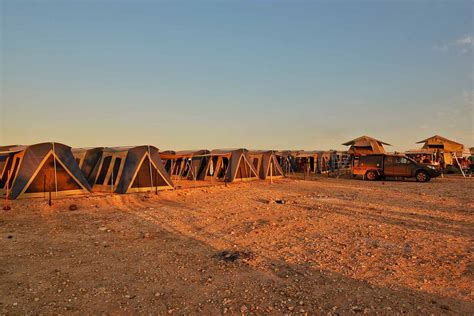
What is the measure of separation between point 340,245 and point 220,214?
15.1 feet

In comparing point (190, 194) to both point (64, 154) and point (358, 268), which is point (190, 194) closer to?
point (64, 154)

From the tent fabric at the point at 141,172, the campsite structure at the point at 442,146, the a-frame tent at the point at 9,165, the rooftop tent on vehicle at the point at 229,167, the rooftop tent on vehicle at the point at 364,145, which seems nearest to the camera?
the a-frame tent at the point at 9,165

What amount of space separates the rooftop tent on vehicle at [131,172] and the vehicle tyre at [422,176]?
17026 mm

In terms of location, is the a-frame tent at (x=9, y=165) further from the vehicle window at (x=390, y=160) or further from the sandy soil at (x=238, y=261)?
the vehicle window at (x=390, y=160)

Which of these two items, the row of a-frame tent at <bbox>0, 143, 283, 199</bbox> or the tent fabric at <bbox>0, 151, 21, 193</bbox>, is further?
the tent fabric at <bbox>0, 151, 21, 193</bbox>

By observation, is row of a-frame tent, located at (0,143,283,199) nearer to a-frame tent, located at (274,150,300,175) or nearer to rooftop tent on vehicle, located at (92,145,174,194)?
rooftop tent on vehicle, located at (92,145,174,194)

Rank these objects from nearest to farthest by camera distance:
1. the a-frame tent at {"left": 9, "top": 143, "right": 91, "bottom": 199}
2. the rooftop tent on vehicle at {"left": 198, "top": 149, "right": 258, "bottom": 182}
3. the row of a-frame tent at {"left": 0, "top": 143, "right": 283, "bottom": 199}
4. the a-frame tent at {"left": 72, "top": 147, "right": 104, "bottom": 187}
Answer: the a-frame tent at {"left": 9, "top": 143, "right": 91, "bottom": 199}
the row of a-frame tent at {"left": 0, "top": 143, "right": 283, "bottom": 199}
the a-frame tent at {"left": 72, "top": 147, "right": 104, "bottom": 187}
the rooftop tent on vehicle at {"left": 198, "top": 149, "right": 258, "bottom": 182}

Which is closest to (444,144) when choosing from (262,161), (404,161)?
(404,161)

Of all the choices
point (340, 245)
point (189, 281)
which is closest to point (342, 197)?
point (340, 245)

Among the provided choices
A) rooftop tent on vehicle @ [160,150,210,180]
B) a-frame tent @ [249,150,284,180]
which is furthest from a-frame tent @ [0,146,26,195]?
a-frame tent @ [249,150,284,180]

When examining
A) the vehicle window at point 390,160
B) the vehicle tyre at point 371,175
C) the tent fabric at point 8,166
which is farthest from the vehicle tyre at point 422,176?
the tent fabric at point 8,166

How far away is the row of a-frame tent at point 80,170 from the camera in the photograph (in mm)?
14172

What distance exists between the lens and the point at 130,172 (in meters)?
16.4

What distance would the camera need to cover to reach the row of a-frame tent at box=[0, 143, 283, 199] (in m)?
14.2
